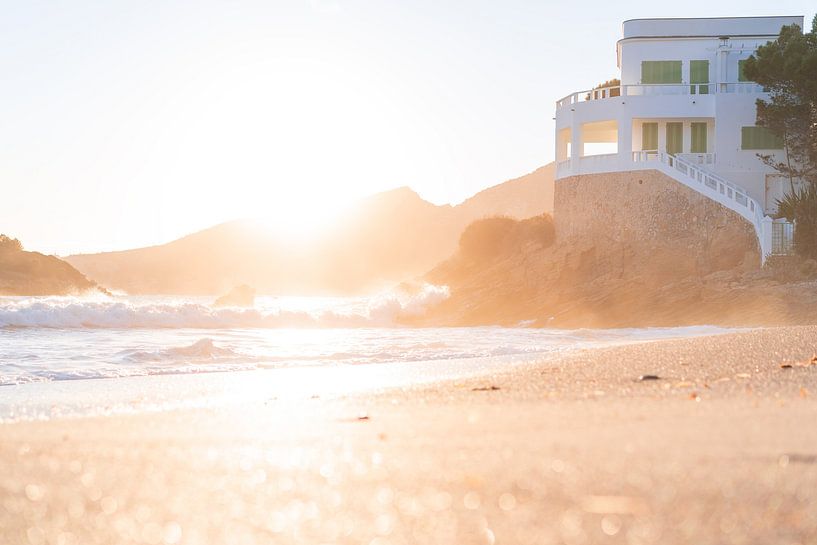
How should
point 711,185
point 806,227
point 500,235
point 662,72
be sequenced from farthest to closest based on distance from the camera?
point 500,235 < point 662,72 < point 711,185 < point 806,227

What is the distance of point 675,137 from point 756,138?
99.9 inches

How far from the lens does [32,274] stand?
72.1 metres

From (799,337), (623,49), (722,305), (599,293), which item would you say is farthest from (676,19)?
(799,337)

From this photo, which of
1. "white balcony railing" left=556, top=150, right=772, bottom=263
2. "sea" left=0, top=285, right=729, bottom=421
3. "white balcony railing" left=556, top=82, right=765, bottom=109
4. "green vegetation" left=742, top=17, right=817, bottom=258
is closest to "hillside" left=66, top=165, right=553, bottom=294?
"white balcony railing" left=556, top=82, right=765, bottom=109

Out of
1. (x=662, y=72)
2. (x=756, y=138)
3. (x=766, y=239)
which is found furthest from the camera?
(x=662, y=72)

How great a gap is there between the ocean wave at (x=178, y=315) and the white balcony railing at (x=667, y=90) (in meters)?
9.24

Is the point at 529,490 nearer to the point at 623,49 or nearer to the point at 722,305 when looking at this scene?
the point at 722,305

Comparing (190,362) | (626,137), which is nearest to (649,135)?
(626,137)

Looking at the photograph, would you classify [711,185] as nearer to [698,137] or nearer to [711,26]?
[698,137]

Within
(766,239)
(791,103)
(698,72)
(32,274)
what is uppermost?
(698,72)

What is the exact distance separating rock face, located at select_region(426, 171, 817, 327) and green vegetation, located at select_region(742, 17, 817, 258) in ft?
8.23

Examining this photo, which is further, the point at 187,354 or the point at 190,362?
the point at 187,354

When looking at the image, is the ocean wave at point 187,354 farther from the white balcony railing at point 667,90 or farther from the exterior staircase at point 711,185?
the white balcony railing at point 667,90

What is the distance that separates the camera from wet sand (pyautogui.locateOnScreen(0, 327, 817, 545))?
2.49 m
